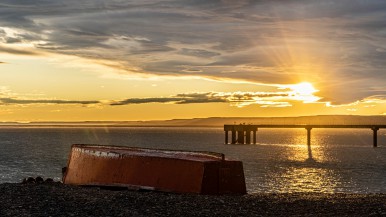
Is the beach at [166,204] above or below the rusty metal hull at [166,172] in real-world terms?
below

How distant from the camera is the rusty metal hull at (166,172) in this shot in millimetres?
23891

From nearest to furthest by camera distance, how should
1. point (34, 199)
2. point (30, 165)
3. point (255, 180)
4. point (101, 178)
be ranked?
point (34, 199) < point (101, 178) < point (255, 180) < point (30, 165)

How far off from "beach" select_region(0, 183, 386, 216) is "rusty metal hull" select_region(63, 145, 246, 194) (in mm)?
1788

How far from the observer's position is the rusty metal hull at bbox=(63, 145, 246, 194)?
23.9m

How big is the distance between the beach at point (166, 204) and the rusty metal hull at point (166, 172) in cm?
179

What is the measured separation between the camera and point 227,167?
24516 millimetres

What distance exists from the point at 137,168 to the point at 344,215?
1102 centimetres

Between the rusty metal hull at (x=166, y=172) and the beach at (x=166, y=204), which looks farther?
the rusty metal hull at (x=166, y=172)

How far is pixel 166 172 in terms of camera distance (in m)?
24.8

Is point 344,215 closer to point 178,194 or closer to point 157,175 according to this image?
point 178,194

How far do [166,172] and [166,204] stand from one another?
5343 mm

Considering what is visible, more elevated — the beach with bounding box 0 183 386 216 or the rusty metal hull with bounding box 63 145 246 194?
the rusty metal hull with bounding box 63 145 246 194

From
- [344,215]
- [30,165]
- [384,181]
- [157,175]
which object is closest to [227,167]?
[157,175]

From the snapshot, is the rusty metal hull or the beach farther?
the rusty metal hull
